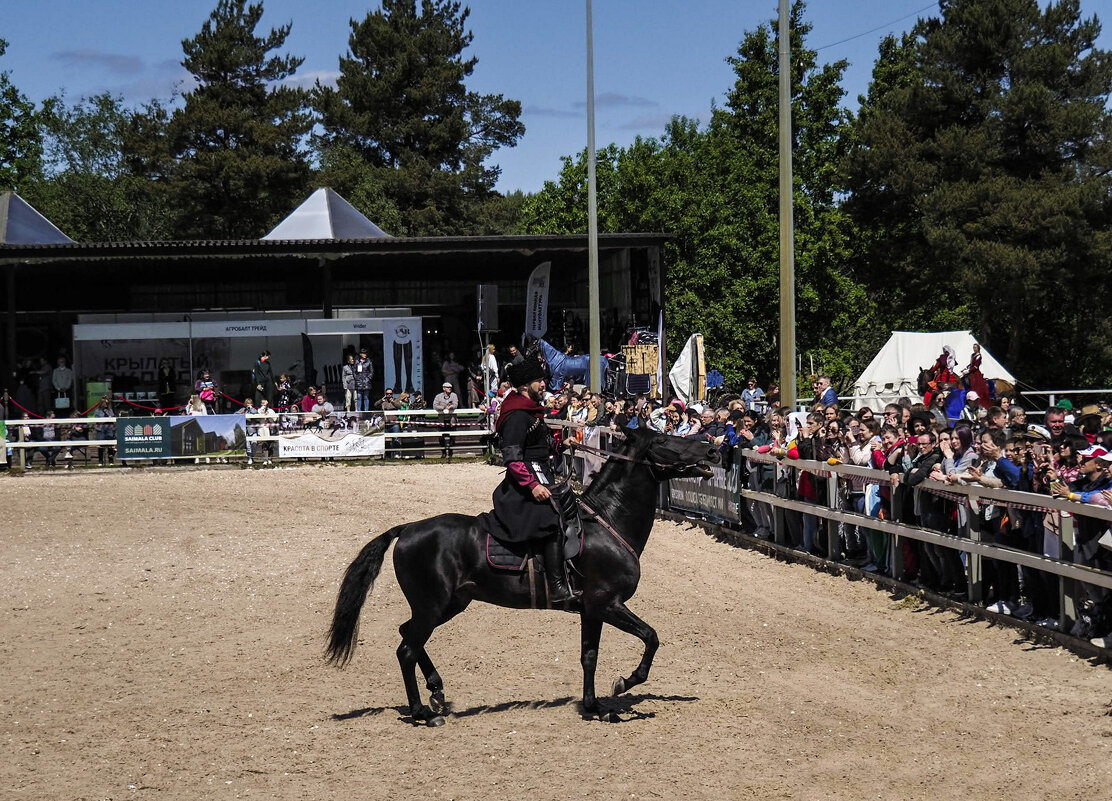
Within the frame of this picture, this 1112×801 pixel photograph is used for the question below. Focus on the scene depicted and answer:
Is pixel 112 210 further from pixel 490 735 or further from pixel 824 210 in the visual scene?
pixel 490 735

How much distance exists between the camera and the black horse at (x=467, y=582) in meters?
9.02

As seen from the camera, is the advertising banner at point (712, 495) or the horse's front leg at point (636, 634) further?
the advertising banner at point (712, 495)

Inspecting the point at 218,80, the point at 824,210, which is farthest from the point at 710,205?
the point at 218,80

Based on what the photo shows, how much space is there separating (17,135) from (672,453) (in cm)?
6864

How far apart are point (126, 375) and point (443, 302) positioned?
1327 centimetres

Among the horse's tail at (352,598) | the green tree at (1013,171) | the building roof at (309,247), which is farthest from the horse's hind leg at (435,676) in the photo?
the green tree at (1013,171)

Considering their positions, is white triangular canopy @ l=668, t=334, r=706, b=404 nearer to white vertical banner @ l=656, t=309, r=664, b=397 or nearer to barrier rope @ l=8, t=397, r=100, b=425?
white vertical banner @ l=656, t=309, r=664, b=397

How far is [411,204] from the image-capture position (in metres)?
68.5

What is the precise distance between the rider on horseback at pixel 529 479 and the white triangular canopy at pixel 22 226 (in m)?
32.9

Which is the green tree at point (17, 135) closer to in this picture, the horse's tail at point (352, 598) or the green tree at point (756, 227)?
the green tree at point (756, 227)

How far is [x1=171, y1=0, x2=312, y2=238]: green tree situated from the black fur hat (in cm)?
5333

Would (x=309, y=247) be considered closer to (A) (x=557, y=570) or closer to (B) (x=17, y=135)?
(A) (x=557, y=570)

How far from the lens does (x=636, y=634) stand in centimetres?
893

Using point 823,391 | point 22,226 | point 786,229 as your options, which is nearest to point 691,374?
point 823,391
